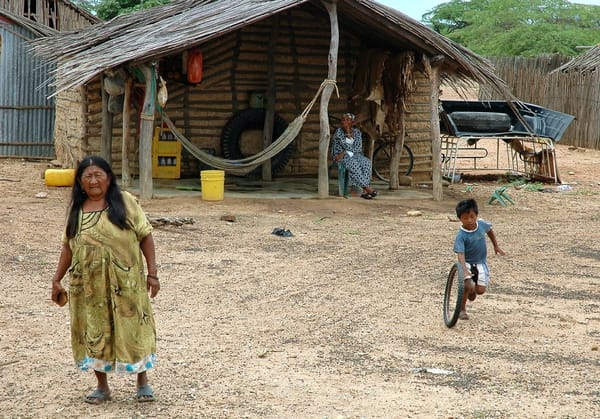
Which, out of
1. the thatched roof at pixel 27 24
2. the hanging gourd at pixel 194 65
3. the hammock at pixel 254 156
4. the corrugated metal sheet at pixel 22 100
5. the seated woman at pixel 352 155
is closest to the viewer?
the hammock at pixel 254 156

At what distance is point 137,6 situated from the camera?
2553 centimetres

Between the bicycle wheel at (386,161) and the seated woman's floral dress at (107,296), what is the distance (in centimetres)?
1174

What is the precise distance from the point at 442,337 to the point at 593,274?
3010mm

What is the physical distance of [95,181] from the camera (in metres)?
5.10

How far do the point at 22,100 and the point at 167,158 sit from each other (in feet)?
16.3

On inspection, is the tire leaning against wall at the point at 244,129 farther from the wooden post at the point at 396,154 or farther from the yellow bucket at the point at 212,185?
the yellow bucket at the point at 212,185

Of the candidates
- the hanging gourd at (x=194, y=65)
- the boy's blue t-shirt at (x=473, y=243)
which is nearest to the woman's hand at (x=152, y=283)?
the boy's blue t-shirt at (x=473, y=243)

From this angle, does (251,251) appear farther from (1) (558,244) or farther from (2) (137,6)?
(2) (137,6)

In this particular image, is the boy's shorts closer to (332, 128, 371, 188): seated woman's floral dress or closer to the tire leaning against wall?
(332, 128, 371, 188): seated woman's floral dress

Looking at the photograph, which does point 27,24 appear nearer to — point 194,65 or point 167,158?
point 167,158

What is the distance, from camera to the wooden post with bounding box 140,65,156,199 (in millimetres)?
13195

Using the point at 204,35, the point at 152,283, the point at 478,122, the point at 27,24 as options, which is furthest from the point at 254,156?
the point at 152,283

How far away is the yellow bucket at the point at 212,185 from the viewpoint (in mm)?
13570

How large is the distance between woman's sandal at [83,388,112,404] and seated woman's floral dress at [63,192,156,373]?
19 centimetres
